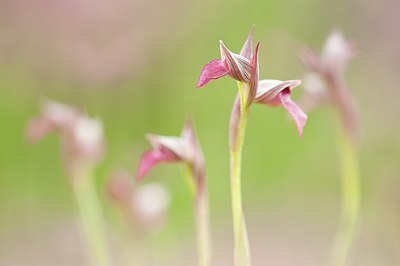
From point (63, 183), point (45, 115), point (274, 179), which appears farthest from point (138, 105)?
point (45, 115)

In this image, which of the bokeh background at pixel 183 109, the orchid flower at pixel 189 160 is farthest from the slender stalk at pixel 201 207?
the bokeh background at pixel 183 109

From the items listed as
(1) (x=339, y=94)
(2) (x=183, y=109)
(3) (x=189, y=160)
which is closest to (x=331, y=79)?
(1) (x=339, y=94)

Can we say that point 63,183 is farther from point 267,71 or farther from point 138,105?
point 267,71

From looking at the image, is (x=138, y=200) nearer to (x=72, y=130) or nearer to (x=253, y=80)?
(x=72, y=130)

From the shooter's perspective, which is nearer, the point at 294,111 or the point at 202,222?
the point at 294,111

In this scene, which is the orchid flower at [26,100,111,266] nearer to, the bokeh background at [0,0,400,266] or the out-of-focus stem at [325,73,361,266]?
the out-of-focus stem at [325,73,361,266]

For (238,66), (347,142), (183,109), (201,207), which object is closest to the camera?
(238,66)

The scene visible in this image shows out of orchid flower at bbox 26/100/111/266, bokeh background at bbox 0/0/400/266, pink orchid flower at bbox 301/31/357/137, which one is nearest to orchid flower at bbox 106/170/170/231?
orchid flower at bbox 26/100/111/266
